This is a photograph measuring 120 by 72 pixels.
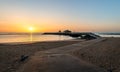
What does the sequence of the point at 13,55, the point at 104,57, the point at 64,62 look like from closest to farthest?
the point at 64,62 → the point at 104,57 → the point at 13,55

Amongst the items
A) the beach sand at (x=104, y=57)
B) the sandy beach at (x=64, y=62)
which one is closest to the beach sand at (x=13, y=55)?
the sandy beach at (x=64, y=62)

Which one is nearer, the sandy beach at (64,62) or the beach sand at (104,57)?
the sandy beach at (64,62)

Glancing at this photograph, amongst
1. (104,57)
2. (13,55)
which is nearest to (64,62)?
(104,57)

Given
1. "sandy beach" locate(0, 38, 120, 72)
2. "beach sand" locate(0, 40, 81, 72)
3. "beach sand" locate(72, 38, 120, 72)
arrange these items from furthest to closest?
"beach sand" locate(0, 40, 81, 72), "beach sand" locate(72, 38, 120, 72), "sandy beach" locate(0, 38, 120, 72)

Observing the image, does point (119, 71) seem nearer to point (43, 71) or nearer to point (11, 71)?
point (43, 71)

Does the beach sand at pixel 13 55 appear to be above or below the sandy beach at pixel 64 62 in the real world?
below

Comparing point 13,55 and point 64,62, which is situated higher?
point 64,62

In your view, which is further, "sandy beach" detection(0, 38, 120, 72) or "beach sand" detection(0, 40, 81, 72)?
"beach sand" detection(0, 40, 81, 72)

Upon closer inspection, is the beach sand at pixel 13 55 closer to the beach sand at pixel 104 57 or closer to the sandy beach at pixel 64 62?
the sandy beach at pixel 64 62

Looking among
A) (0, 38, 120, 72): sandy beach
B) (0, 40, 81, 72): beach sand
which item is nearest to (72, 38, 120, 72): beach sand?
(0, 38, 120, 72): sandy beach

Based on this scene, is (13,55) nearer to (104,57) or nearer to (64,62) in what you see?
(64,62)

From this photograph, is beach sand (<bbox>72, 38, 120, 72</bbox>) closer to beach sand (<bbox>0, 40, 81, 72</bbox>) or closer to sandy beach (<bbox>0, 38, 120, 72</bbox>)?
sandy beach (<bbox>0, 38, 120, 72</bbox>)

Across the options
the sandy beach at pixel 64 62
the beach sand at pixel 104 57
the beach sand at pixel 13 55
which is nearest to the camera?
the sandy beach at pixel 64 62

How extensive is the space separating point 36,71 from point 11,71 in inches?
67.2
